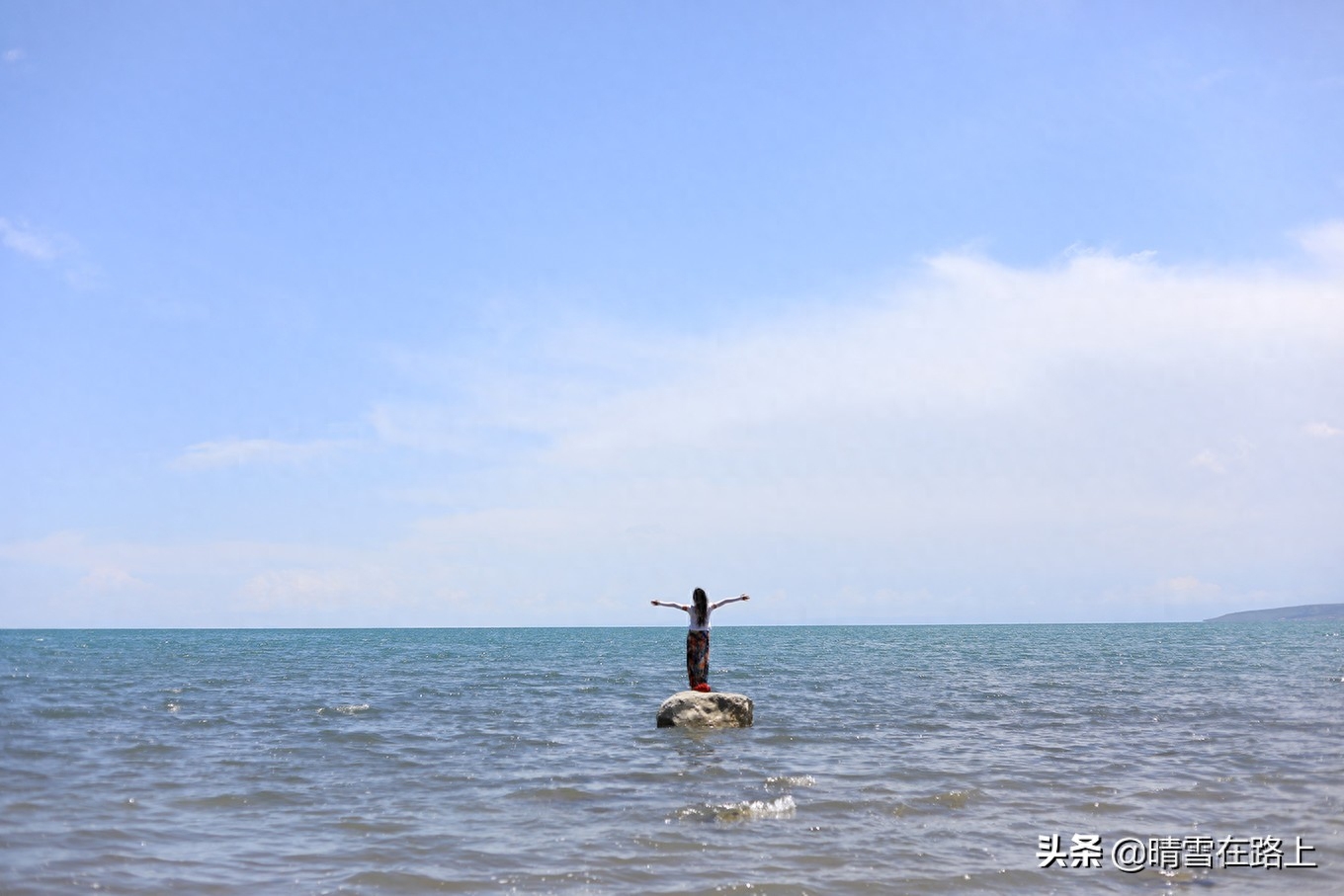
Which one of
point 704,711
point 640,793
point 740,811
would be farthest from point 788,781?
point 704,711

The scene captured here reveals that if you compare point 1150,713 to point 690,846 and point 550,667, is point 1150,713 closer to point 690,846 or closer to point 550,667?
point 690,846

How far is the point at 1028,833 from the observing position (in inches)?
396

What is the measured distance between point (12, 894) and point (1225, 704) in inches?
958

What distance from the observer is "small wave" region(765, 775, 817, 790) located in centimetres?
1237

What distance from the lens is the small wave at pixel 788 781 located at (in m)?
12.4

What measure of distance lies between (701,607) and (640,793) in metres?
6.25

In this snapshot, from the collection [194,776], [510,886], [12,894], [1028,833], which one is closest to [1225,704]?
[1028,833]

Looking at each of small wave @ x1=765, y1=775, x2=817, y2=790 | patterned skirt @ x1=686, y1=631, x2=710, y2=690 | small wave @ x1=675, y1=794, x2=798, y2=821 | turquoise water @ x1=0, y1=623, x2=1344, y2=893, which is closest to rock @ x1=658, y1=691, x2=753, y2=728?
turquoise water @ x1=0, y1=623, x2=1344, y2=893

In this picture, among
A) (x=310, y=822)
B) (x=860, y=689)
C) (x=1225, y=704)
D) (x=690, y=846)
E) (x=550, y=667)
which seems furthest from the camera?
(x=550, y=667)

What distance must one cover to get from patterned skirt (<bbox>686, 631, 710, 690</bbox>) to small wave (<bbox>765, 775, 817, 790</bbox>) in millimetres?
5357

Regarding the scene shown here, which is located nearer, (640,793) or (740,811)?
(740,811)

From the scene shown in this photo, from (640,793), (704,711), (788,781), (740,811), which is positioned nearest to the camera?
(740,811)

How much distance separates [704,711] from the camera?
17625 mm

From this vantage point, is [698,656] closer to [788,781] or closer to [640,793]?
[788,781]
